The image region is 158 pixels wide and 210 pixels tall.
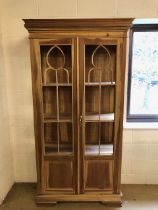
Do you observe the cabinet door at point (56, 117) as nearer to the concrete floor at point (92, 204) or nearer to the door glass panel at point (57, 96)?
the door glass panel at point (57, 96)

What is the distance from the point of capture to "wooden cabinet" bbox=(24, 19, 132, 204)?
1939mm

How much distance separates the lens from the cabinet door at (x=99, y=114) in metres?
2.11

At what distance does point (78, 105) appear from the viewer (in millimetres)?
2066

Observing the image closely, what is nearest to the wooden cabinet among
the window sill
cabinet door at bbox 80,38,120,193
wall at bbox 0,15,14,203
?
cabinet door at bbox 80,38,120,193

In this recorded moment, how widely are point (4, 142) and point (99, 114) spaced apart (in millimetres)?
1110

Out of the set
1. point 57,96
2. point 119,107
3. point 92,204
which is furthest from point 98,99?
point 92,204

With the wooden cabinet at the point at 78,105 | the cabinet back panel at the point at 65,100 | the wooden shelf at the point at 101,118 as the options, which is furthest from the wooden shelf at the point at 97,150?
the cabinet back panel at the point at 65,100

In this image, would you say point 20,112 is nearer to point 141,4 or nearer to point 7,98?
point 7,98

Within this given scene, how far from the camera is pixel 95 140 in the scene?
2.45m

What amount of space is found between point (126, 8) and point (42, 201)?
7.26 ft

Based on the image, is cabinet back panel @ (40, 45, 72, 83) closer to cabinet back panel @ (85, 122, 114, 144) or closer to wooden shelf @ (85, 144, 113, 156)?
cabinet back panel @ (85, 122, 114, 144)

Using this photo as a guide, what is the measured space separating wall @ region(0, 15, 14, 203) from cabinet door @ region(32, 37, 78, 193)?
0.46 m

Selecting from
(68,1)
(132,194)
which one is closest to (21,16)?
(68,1)

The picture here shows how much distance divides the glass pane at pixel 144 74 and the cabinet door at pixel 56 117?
860 millimetres
